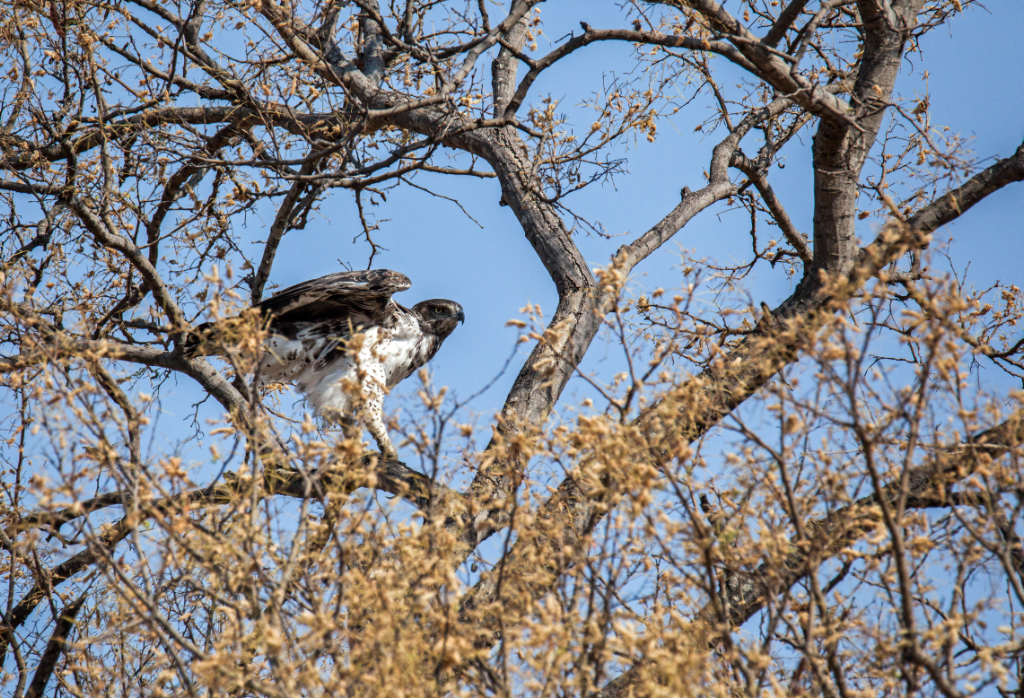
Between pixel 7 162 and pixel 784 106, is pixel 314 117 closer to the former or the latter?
pixel 7 162

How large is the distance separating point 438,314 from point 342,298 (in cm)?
116

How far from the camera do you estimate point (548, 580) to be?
2.29 metres

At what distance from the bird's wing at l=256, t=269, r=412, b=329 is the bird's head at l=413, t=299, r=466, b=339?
61 centimetres

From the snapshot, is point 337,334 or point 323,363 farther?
point 323,363

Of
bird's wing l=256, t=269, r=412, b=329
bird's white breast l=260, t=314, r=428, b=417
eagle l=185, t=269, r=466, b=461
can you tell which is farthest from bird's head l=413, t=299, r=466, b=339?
bird's wing l=256, t=269, r=412, b=329

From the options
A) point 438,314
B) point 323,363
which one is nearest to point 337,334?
point 323,363

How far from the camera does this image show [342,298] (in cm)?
564

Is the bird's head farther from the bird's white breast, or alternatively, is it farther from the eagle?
the bird's white breast

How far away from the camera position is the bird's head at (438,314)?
6.64m

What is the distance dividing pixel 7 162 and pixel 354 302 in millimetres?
2086

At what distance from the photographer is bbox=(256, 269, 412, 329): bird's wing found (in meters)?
5.27

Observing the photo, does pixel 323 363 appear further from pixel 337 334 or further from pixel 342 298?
pixel 342 298

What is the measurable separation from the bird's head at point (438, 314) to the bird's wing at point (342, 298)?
1.99 feet

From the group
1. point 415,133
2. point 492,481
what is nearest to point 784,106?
point 415,133
